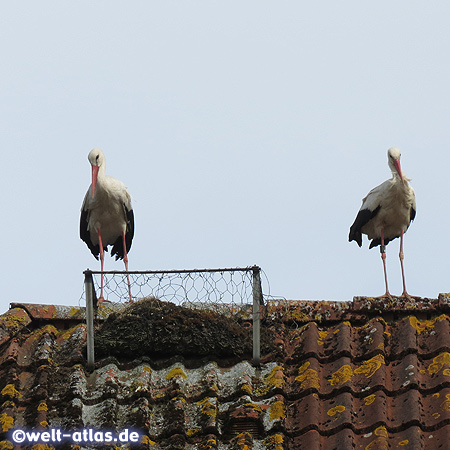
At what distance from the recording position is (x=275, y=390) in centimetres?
491

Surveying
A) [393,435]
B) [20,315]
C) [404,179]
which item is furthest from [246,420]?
[404,179]

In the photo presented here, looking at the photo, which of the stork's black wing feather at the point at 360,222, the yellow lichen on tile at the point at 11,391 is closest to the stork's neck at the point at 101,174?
the stork's black wing feather at the point at 360,222

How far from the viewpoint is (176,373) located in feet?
16.9

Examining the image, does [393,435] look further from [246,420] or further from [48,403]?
[48,403]

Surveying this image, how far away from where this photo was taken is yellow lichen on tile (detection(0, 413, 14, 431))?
4.64 m

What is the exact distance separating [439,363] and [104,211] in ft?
20.3

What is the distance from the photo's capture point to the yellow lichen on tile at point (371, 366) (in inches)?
198

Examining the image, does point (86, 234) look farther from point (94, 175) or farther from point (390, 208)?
point (390, 208)

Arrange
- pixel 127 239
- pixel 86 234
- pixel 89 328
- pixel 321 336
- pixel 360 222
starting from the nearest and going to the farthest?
pixel 89 328 → pixel 321 336 → pixel 360 222 → pixel 86 234 → pixel 127 239

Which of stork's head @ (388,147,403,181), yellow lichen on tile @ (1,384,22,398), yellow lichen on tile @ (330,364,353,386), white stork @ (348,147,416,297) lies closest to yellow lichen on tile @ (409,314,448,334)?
yellow lichen on tile @ (330,364,353,386)

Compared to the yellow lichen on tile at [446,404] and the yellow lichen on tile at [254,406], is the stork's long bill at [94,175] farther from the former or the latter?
the yellow lichen on tile at [446,404]

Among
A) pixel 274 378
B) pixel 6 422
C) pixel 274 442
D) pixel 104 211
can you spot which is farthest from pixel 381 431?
pixel 104 211

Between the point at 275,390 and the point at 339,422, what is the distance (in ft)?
1.31

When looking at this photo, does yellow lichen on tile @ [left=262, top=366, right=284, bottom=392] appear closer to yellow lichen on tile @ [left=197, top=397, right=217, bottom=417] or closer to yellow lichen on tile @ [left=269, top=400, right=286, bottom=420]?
yellow lichen on tile @ [left=269, top=400, right=286, bottom=420]
